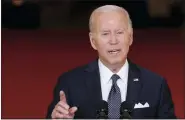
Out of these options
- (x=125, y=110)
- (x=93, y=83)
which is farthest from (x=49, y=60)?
(x=125, y=110)

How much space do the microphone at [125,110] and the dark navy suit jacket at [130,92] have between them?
19mm

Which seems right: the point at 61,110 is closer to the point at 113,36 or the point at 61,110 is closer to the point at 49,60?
the point at 113,36

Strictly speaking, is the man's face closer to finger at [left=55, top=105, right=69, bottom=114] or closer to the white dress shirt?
the white dress shirt

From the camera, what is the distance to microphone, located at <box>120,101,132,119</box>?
0.89 m

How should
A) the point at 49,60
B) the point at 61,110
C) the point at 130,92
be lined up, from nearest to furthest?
1. the point at 61,110
2. the point at 130,92
3. the point at 49,60

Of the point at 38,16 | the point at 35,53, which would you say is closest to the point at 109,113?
the point at 35,53

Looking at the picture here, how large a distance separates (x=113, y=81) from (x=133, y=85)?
45 mm

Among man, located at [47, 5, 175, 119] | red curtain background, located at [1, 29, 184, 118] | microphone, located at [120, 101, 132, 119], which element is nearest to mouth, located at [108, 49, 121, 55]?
man, located at [47, 5, 175, 119]

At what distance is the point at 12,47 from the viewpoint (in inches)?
181

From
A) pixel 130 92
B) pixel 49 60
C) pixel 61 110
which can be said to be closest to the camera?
pixel 61 110

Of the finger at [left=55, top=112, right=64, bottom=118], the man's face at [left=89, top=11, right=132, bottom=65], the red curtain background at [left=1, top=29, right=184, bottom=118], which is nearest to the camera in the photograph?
the finger at [left=55, top=112, right=64, bottom=118]

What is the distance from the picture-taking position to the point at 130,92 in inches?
39.9

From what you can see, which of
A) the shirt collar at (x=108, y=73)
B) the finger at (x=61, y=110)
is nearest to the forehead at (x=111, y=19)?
the shirt collar at (x=108, y=73)

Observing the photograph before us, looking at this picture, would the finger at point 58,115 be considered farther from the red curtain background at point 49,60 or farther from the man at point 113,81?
the red curtain background at point 49,60
